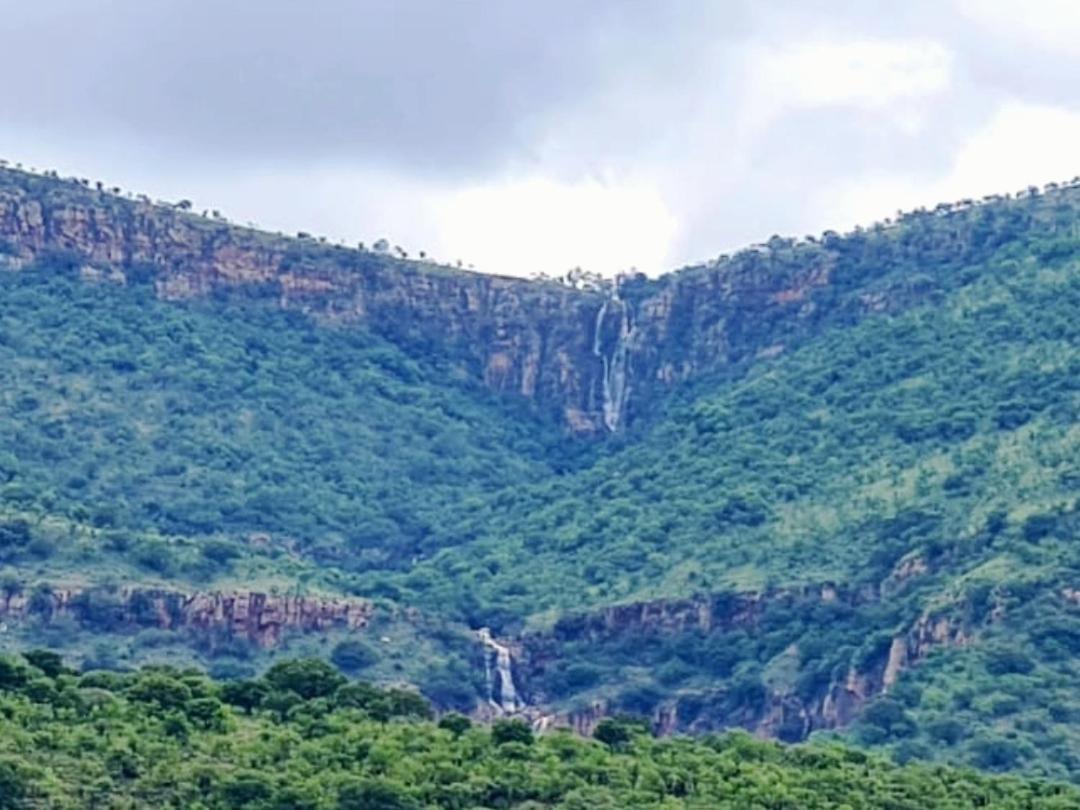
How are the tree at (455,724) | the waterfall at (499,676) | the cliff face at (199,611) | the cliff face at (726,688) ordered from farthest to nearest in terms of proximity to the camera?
the waterfall at (499,676) → the cliff face at (199,611) → the cliff face at (726,688) → the tree at (455,724)

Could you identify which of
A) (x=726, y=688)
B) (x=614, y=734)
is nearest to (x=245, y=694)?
(x=614, y=734)

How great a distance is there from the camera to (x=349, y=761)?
86938 mm

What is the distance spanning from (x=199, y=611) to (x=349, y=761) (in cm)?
7061

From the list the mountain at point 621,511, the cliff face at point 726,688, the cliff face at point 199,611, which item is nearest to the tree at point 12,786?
the mountain at point 621,511

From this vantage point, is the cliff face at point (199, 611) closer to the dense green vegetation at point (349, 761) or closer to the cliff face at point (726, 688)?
the cliff face at point (726, 688)

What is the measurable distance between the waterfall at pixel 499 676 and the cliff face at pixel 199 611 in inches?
210

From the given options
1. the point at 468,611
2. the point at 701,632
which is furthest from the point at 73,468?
the point at 701,632

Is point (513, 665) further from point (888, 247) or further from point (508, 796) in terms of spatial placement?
point (508, 796)

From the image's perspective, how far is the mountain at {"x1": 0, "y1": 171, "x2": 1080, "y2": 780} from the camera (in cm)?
14788

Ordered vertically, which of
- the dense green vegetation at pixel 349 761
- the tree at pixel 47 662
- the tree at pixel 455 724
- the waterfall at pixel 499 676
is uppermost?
the waterfall at pixel 499 676

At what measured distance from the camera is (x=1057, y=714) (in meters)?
134

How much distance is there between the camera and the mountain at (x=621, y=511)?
147875 millimetres

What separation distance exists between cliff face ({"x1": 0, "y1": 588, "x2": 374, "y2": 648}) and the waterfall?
5328mm

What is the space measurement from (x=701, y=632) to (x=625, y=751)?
208 feet
